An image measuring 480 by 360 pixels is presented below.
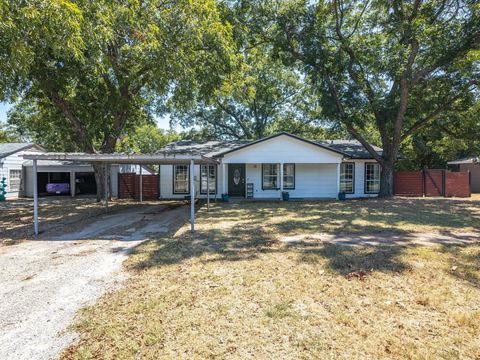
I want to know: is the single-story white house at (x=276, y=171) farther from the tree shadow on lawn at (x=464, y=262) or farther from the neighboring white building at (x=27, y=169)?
the tree shadow on lawn at (x=464, y=262)

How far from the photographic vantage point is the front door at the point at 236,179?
59.7 ft

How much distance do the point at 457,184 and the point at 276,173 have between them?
11.7m

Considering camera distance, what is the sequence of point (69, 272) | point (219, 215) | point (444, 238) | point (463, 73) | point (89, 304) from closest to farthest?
point (89, 304)
point (69, 272)
point (444, 238)
point (219, 215)
point (463, 73)

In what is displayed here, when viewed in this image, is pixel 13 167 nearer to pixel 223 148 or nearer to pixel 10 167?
pixel 10 167

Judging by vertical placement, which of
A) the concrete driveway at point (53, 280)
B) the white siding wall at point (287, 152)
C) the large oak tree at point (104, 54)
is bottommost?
the concrete driveway at point (53, 280)

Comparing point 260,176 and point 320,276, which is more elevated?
point 260,176

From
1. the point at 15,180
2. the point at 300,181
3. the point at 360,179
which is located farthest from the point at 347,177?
the point at 15,180

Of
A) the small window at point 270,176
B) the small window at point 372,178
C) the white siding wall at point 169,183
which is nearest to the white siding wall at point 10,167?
the white siding wall at point 169,183

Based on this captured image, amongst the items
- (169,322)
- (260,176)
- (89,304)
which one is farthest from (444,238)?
(260,176)

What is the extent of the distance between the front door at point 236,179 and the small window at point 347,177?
6.02m

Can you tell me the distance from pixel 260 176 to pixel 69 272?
13.6 m

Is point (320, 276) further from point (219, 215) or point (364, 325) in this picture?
point (219, 215)

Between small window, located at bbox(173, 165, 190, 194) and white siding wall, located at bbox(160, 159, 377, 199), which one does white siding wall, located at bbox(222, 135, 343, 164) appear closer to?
white siding wall, located at bbox(160, 159, 377, 199)

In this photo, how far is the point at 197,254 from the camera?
20.5 ft
